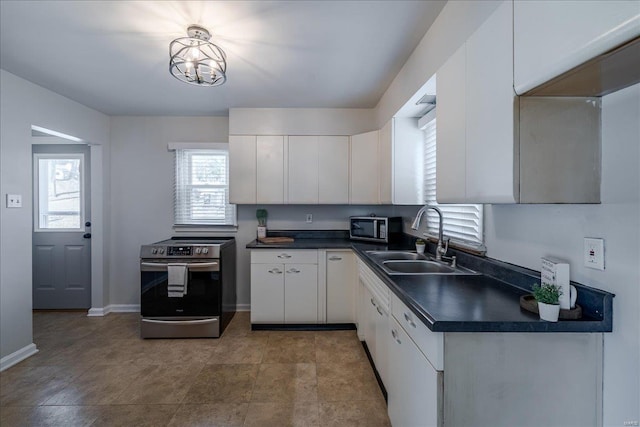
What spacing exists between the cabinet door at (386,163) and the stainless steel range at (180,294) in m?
1.79

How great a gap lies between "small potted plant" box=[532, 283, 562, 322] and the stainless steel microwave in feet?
6.34

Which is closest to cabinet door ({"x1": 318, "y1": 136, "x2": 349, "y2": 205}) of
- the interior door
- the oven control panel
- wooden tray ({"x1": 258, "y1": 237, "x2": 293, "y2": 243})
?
wooden tray ({"x1": 258, "y1": 237, "x2": 293, "y2": 243})

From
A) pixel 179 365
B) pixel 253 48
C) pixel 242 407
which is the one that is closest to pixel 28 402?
pixel 179 365

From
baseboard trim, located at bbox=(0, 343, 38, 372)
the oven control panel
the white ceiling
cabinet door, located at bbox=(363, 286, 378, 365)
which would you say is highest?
the white ceiling

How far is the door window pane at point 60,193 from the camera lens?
3607 millimetres

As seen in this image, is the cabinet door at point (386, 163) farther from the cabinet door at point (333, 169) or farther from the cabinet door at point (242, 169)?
the cabinet door at point (242, 169)

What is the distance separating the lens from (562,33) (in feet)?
2.57

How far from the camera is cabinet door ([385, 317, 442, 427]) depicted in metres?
1.05

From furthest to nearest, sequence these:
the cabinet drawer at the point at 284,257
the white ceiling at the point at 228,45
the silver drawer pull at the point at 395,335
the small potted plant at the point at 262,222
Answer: the small potted plant at the point at 262,222 < the cabinet drawer at the point at 284,257 < the white ceiling at the point at 228,45 < the silver drawer pull at the point at 395,335

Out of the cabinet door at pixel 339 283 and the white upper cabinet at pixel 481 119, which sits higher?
the white upper cabinet at pixel 481 119

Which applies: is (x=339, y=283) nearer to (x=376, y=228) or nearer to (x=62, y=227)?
(x=376, y=228)

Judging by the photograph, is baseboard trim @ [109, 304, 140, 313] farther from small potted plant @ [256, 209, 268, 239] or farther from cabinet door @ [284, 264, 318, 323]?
cabinet door @ [284, 264, 318, 323]

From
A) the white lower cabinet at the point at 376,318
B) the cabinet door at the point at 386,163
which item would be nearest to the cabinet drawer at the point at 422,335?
the white lower cabinet at the point at 376,318

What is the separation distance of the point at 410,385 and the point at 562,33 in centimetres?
140
